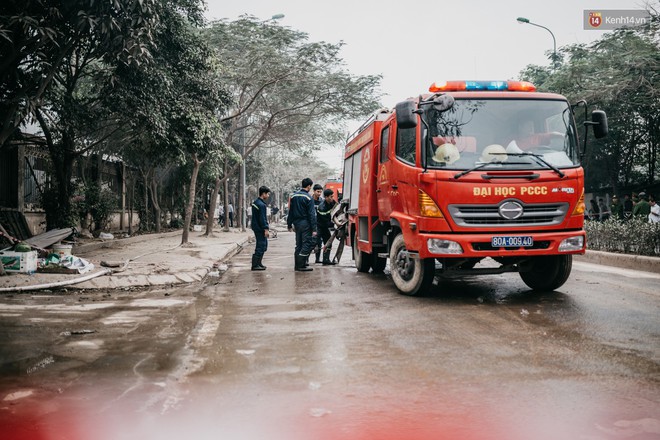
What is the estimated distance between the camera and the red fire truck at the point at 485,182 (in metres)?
6.92

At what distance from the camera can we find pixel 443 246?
22.7 feet

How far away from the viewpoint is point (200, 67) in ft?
42.9

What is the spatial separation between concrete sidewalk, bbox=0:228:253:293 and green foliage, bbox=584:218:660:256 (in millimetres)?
9211

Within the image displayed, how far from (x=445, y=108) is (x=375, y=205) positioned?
2.83 meters

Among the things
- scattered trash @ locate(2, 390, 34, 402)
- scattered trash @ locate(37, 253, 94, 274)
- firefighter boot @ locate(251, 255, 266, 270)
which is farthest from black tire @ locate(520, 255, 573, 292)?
scattered trash @ locate(37, 253, 94, 274)

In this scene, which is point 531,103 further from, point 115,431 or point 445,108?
point 115,431

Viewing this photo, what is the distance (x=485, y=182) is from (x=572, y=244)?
4.52 ft

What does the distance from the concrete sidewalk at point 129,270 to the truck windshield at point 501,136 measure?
5008 millimetres

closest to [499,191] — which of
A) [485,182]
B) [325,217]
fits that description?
[485,182]

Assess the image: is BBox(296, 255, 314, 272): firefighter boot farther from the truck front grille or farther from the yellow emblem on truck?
the yellow emblem on truck

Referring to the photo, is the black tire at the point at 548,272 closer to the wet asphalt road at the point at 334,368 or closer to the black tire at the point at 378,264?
the wet asphalt road at the point at 334,368

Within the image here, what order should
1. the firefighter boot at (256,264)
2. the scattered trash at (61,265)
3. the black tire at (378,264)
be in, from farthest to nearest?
1. the firefighter boot at (256,264)
2. the black tire at (378,264)
3. the scattered trash at (61,265)

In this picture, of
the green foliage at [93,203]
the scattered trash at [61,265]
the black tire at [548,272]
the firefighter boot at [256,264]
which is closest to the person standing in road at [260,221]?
the firefighter boot at [256,264]

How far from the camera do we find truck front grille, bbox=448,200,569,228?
6.93 m
